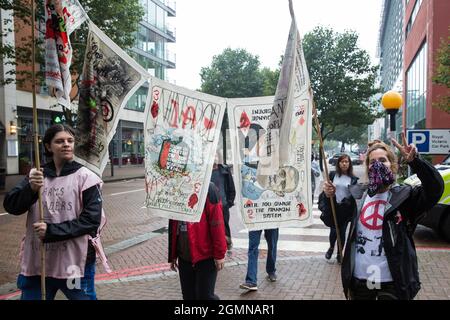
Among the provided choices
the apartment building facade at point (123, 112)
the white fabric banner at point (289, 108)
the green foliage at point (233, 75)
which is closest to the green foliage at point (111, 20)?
the apartment building facade at point (123, 112)

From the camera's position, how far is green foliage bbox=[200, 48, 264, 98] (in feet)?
151

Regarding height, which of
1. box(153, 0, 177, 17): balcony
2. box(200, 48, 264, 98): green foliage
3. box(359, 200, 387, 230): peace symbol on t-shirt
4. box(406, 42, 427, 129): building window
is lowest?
box(359, 200, 387, 230): peace symbol on t-shirt

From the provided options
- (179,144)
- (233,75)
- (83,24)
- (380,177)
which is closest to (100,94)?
(179,144)

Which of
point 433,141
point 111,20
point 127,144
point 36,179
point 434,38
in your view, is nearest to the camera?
point 36,179

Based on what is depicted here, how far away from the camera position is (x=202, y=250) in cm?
336

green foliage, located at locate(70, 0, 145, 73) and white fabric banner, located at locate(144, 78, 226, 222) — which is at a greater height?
green foliage, located at locate(70, 0, 145, 73)

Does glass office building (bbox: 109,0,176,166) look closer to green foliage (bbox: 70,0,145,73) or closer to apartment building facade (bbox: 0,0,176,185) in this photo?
apartment building facade (bbox: 0,0,176,185)

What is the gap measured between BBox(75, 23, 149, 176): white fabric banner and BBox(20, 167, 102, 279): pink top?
0.41 meters

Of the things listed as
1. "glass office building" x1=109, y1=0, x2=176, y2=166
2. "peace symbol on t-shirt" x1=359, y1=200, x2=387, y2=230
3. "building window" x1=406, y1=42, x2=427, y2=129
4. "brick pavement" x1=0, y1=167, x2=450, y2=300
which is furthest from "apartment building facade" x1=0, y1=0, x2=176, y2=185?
"building window" x1=406, y1=42, x2=427, y2=129

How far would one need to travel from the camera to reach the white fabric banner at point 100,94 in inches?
133

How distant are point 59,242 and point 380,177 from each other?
2308 mm

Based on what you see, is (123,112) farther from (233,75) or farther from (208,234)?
(208,234)

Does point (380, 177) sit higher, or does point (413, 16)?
point (413, 16)

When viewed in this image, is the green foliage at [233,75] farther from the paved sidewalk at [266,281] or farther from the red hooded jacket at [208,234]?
the red hooded jacket at [208,234]
